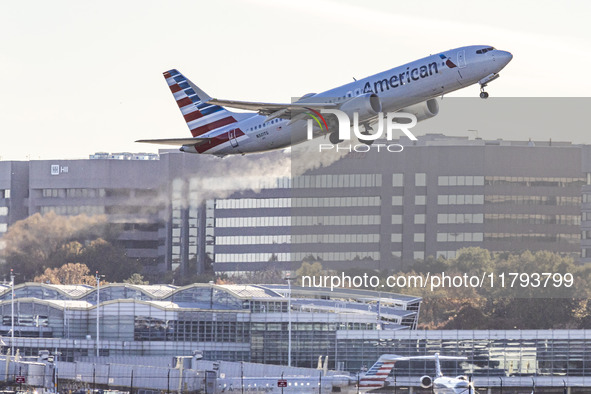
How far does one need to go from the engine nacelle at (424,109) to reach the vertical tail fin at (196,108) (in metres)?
23.1

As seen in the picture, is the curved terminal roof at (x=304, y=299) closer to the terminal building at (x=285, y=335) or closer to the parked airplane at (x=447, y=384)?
the terminal building at (x=285, y=335)

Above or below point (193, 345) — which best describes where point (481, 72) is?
above

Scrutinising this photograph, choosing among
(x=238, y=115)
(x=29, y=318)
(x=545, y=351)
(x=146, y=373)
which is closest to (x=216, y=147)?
(x=238, y=115)

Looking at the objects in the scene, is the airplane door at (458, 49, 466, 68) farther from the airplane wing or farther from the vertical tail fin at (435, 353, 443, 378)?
the vertical tail fin at (435, 353, 443, 378)

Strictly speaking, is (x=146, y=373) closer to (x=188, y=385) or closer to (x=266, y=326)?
(x=188, y=385)

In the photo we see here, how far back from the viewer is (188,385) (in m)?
138

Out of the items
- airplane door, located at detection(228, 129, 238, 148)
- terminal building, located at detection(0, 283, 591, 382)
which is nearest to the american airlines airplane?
terminal building, located at detection(0, 283, 591, 382)

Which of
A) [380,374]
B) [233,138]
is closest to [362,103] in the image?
[233,138]

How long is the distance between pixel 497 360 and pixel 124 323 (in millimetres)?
44813

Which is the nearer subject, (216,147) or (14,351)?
(216,147)

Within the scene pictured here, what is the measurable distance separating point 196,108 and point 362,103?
37.4m

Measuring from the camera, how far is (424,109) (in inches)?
5650

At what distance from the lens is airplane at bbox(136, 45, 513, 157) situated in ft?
440

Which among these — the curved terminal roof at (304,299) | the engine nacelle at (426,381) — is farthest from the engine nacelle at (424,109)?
the curved terminal roof at (304,299)
